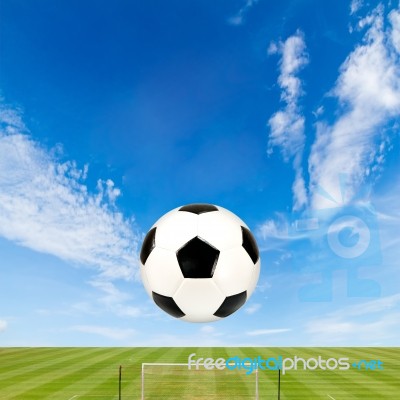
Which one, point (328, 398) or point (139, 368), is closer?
point (328, 398)

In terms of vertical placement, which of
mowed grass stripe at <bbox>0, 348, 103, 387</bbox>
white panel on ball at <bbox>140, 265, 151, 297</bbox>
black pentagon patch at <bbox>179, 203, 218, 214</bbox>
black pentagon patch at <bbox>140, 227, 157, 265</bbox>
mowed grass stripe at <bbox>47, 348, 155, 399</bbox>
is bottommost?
mowed grass stripe at <bbox>47, 348, 155, 399</bbox>

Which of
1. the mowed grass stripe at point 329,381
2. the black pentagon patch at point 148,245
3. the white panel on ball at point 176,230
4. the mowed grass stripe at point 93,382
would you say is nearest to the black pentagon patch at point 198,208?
the white panel on ball at point 176,230

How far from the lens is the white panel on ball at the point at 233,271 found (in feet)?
22.4

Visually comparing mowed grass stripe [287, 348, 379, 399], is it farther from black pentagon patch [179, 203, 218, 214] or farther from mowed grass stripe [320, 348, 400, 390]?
black pentagon patch [179, 203, 218, 214]

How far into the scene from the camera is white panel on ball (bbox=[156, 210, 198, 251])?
22.7 feet

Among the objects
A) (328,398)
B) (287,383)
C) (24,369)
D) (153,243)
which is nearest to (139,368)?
(24,369)

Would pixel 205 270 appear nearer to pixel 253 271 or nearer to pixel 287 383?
pixel 253 271

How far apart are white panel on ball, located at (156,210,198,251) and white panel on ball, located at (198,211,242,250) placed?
0.47 feet

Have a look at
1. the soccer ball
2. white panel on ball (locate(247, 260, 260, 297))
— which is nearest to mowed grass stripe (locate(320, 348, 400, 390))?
white panel on ball (locate(247, 260, 260, 297))

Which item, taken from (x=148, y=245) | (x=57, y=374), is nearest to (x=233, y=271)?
(x=148, y=245)

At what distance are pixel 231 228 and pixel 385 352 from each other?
16.1 metres

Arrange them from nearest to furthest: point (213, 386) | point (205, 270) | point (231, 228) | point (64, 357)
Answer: point (205, 270) < point (231, 228) < point (213, 386) < point (64, 357)

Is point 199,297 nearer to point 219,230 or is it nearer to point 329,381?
point 219,230

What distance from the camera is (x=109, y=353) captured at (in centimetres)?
1923
